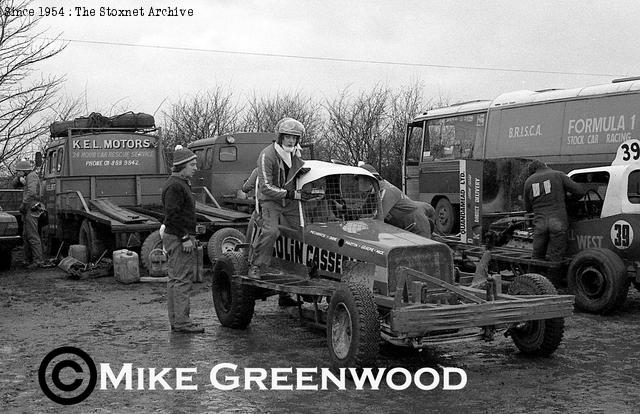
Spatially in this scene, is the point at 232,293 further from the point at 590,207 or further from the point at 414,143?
the point at 414,143

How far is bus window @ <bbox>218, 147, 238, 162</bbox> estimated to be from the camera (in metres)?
18.9

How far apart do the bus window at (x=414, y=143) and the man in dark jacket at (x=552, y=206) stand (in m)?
11.3

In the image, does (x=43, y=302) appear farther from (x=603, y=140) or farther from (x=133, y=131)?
(x=603, y=140)

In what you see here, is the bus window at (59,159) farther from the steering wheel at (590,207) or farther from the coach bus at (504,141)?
the steering wheel at (590,207)

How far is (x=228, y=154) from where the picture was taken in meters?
18.9

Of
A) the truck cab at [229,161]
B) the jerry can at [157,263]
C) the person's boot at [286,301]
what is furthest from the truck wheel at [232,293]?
the truck cab at [229,161]

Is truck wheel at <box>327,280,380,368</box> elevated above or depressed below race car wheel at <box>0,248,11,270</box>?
above

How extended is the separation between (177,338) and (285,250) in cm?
145

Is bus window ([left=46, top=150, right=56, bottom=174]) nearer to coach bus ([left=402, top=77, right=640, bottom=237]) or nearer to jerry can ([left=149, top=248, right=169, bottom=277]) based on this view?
jerry can ([left=149, top=248, right=169, bottom=277])

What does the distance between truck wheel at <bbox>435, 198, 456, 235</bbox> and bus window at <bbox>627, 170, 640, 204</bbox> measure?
9.75 m

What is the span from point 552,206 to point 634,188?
1001 millimetres

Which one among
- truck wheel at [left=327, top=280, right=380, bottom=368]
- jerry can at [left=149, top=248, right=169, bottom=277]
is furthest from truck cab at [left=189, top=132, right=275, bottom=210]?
truck wheel at [left=327, top=280, right=380, bottom=368]

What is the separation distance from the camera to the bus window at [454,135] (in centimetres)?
2041

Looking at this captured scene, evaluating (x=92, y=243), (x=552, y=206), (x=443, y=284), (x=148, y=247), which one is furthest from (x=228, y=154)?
(x=443, y=284)
